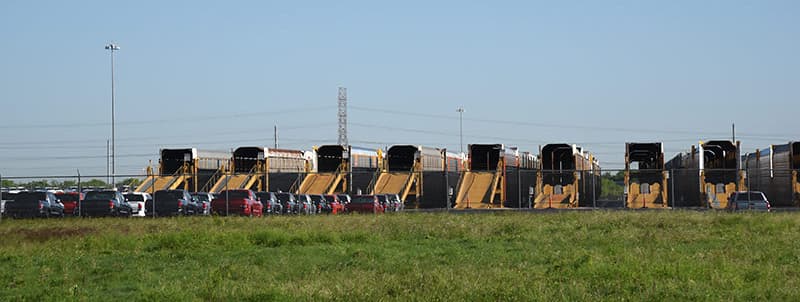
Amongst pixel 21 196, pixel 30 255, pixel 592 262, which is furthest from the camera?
pixel 21 196

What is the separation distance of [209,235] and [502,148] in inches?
1311

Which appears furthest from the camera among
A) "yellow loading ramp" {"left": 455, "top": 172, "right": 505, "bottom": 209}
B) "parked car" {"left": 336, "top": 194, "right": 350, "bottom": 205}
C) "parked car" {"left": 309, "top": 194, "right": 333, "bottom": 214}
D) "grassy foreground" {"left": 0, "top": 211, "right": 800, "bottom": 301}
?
"yellow loading ramp" {"left": 455, "top": 172, "right": 505, "bottom": 209}

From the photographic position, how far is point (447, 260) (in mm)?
19047

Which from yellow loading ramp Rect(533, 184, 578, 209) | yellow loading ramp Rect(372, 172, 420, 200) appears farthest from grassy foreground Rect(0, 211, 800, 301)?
yellow loading ramp Rect(372, 172, 420, 200)

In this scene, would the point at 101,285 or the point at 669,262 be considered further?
the point at 669,262

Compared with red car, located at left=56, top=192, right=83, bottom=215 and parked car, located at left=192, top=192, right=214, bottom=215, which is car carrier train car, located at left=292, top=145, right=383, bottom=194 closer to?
parked car, located at left=192, top=192, right=214, bottom=215

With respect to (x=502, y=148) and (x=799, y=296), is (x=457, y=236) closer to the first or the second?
(x=799, y=296)

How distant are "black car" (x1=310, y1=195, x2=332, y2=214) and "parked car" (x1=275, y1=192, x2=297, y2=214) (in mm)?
1321

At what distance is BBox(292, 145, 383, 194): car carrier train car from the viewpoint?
58438 mm

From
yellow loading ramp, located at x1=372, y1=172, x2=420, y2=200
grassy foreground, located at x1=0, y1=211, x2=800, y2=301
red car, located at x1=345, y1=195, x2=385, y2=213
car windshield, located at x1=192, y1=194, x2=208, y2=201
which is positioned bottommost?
grassy foreground, located at x1=0, y1=211, x2=800, y2=301

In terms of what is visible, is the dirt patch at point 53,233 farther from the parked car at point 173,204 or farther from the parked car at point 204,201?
the parked car at point 204,201

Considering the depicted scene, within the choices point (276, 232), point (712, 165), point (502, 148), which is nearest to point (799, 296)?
point (276, 232)

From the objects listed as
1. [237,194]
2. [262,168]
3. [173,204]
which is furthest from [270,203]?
[262,168]

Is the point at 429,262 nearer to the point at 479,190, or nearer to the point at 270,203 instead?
the point at 270,203
